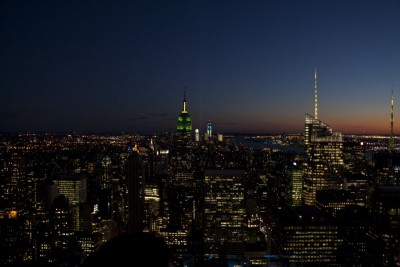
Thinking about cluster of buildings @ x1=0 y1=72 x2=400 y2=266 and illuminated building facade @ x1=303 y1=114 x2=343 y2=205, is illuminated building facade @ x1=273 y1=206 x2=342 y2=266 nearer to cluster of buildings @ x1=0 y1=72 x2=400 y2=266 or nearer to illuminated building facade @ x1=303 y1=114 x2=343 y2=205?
cluster of buildings @ x1=0 y1=72 x2=400 y2=266

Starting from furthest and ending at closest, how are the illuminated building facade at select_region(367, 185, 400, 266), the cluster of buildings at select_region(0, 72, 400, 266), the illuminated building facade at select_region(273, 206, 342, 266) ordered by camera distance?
the illuminated building facade at select_region(273, 206, 342, 266), the cluster of buildings at select_region(0, 72, 400, 266), the illuminated building facade at select_region(367, 185, 400, 266)

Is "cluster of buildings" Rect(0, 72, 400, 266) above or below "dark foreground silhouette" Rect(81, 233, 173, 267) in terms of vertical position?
below

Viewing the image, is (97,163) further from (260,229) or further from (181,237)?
(260,229)

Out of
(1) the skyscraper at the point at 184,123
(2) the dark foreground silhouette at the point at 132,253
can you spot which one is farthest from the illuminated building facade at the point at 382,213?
(1) the skyscraper at the point at 184,123

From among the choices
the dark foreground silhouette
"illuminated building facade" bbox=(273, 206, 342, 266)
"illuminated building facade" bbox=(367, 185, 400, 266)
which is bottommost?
"illuminated building facade" bbox=(273, 206, 342, 266)

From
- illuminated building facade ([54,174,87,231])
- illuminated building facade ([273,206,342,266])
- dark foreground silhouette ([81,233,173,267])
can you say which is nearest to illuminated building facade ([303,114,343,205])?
illuminated building facade ([273,206,342,266])

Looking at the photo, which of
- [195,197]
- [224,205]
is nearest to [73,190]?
[195,197]
